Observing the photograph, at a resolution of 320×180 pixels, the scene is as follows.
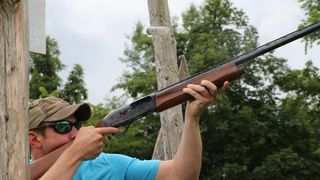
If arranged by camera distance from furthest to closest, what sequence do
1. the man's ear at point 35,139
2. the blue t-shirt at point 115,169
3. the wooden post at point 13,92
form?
the man's ear at point 35,139 < the blue t-shirt at point 115,169 < the wooden post at point 13,92

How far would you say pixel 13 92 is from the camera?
313cm

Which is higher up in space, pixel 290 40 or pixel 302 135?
pixel 302 135

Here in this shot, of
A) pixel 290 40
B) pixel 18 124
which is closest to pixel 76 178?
pixel 18 124

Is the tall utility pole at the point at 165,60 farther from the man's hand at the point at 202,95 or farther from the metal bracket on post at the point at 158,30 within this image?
the man's hand at the point at 202,95

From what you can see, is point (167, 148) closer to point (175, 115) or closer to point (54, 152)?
point (175, 115)

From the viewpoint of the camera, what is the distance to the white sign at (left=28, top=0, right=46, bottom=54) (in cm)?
346

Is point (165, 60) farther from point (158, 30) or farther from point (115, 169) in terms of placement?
point (115, 169)

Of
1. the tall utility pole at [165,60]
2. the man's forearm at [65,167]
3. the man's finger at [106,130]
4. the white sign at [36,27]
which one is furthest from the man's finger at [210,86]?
the tall utility pole at [165,60]

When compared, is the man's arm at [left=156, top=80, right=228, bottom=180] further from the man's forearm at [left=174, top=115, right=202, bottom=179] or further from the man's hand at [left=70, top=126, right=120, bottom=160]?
the man's hand at [left=70, top=126, right=120, bottom=160]

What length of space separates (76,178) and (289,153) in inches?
1134

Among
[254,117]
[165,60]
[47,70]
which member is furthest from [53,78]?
[165,60]

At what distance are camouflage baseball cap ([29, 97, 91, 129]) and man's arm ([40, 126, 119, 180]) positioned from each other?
338 millimetres

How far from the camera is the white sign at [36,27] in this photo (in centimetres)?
346

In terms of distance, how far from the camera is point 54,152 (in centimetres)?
360
